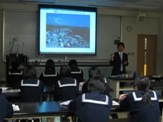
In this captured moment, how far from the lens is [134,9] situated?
27.5ft

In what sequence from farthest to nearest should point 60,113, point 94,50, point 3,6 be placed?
1. point 94,50
2. point 3,6
3. point 60,113

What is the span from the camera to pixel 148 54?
9.07 metres

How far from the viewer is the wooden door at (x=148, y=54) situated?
29.2 feet

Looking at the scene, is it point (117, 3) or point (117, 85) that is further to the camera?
point (117, 3)

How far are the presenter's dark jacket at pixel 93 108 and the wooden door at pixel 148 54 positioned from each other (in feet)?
22.3

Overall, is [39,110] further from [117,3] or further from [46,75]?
[117,3]

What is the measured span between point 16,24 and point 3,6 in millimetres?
642

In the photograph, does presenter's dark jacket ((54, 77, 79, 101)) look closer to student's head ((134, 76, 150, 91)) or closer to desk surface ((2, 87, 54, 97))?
desk surface ((2, 87, 54, 97))

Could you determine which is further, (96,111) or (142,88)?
(142,88)

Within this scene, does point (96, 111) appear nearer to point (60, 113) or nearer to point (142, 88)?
point (60, 113)

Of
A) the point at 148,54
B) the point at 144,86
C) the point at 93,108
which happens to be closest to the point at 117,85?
the point at 144,86

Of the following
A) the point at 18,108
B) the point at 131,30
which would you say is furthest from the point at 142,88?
the point at 131,30

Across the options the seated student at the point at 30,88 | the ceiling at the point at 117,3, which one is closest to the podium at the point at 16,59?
the ceiling at the point at 117,3

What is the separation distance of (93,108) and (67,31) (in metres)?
5.69
